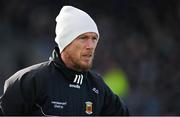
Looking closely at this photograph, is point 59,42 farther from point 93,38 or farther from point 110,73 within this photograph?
point 110,73

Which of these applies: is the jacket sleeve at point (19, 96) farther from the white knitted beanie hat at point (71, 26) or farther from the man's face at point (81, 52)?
the white knitted beanie hat at point (71, 26)

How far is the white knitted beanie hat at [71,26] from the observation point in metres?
5.80

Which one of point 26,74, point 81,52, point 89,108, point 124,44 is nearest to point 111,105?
point 89,108

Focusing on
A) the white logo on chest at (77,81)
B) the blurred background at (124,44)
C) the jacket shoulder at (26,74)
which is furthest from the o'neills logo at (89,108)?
the blurred background at (124,44)

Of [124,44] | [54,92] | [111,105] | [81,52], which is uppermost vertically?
[81,52]

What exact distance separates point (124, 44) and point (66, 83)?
21.4 ft

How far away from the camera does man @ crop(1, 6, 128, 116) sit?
5.48 m

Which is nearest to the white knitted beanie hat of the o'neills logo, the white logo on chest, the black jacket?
the black jacket

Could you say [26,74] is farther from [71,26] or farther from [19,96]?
[71,26]

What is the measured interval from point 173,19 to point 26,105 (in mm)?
7298

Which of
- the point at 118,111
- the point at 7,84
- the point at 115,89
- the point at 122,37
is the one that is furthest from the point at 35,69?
the point at 122,37

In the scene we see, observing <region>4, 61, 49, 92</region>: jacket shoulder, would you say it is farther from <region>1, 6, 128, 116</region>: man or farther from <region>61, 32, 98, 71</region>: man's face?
<region>61, 32, 98, 71</region>: man's face

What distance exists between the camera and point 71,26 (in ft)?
19.4

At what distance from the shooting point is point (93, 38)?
5.75 metres
